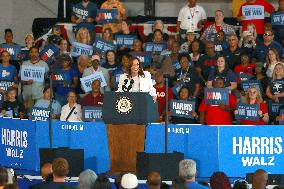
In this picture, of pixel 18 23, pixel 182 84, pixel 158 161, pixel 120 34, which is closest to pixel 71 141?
pixel 158 161

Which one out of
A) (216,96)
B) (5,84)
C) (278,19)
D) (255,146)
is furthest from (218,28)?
(255,146)

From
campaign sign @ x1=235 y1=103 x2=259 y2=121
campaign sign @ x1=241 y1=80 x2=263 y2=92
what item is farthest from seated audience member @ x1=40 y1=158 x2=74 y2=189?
campaign sign @ x1=241 y1=80 x2=263 y2=92

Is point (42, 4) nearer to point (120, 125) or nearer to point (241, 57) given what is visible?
point (241, 57)

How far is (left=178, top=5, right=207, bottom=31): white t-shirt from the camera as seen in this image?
1046 inches

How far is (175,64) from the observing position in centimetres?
2445

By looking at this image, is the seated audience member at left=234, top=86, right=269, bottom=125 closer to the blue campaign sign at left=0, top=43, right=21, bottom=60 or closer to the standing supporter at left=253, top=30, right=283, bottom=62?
the standing supporter at left=253, top=30, right=283, bottom=62

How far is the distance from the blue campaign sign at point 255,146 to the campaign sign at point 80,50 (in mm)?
7030

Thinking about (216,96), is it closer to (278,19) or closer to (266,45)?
(266,45)

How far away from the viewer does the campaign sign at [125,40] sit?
26.3 meters

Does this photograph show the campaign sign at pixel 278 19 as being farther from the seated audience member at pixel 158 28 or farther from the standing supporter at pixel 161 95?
the standing supporter at pixel 161 95

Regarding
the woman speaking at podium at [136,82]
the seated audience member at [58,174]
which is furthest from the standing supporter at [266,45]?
the seated audience member at [58,174]

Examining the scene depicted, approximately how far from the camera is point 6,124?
21.1 meters

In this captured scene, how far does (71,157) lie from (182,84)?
5.23 metres

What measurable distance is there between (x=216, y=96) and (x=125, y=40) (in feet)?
15.4
